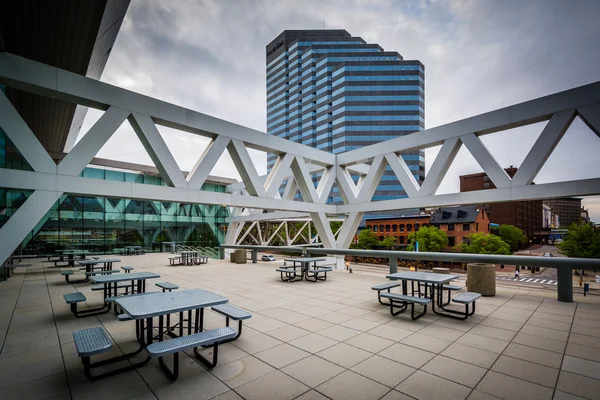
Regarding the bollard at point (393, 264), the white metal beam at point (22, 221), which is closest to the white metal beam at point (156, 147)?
the white metal beam at point (22, 221)

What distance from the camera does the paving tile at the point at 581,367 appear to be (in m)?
3.85

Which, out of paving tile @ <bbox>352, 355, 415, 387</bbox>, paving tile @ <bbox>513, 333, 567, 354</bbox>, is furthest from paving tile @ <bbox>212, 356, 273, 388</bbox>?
paving tile @ <bbox>513, 333, 567, 354</bbox>

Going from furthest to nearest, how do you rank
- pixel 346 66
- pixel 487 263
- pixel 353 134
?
pixel 346 66, pixel 353 134, pixel 487 263

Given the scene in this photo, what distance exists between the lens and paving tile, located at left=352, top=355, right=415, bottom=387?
3.70 m

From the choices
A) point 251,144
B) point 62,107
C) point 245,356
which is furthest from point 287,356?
point 62,107

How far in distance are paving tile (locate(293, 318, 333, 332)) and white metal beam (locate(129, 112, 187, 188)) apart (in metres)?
6.65

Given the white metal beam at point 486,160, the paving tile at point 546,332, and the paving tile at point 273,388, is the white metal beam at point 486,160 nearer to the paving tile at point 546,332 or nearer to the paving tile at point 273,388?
the paving tile at point 546,332

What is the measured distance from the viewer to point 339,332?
18.0 feet

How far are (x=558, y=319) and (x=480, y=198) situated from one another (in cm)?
534

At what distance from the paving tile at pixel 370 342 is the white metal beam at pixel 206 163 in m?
→ 7.65

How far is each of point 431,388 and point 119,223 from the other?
29357 millimetres

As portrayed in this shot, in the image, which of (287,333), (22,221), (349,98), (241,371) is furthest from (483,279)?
(349,98)

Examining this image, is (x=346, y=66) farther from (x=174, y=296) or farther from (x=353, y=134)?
(x=174, y=296)

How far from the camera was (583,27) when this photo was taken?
812cm
